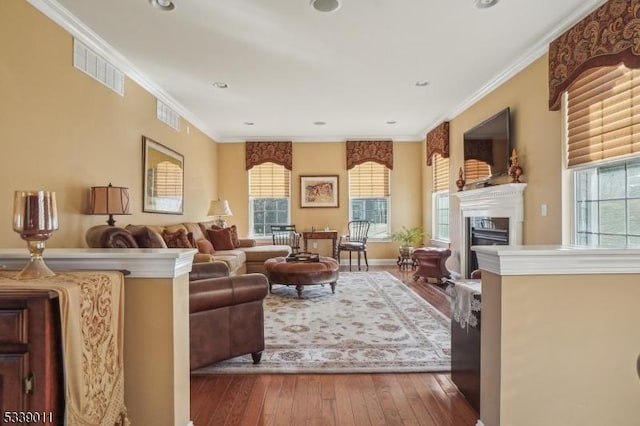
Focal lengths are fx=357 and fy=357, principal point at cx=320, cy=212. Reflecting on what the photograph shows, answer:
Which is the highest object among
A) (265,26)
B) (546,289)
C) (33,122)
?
(265,26)

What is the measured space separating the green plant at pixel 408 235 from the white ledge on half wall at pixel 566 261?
578cm

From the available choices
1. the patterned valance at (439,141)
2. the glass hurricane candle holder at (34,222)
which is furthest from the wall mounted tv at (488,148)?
the glass hurricane candle holder at (34,222)

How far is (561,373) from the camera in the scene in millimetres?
1647

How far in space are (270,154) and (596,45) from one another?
591cm

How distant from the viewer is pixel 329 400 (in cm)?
223

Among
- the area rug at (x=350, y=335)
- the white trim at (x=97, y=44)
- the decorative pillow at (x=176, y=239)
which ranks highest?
the white trim at (x=97, y=44)

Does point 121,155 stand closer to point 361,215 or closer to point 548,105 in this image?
point 548,105

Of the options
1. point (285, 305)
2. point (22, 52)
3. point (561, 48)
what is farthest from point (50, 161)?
point (561, 48)

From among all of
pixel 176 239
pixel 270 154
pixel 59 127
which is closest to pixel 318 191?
pixel 270 154

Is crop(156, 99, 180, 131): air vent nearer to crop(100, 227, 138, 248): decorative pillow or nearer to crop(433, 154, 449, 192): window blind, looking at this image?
crop(100, 227, 138, 248): decorative pillow

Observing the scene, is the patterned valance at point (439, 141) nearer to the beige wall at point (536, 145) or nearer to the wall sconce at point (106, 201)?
the beige wall at point (536, 145)

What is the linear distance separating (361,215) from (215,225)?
124 inches

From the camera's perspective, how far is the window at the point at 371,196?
7828 mm

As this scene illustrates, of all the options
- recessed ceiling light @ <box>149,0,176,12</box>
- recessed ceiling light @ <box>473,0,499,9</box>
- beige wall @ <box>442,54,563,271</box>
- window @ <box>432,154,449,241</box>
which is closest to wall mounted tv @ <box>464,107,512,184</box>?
beige wall @ <box>442,54,563,271</box>
